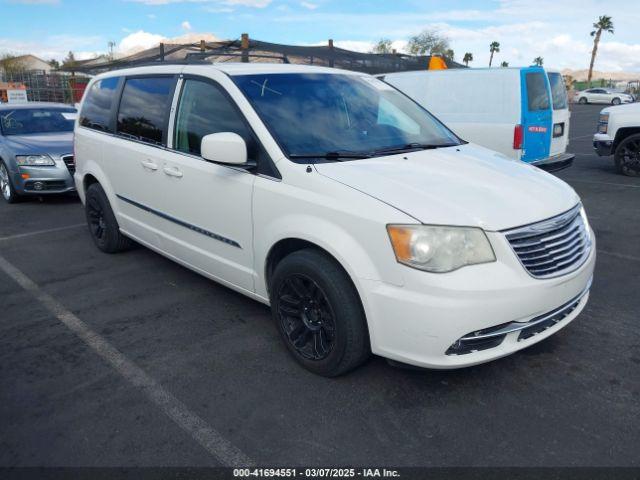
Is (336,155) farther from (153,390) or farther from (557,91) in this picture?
(557,91)

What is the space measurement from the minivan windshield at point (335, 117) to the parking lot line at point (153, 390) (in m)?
1.58

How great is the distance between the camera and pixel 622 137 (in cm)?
974

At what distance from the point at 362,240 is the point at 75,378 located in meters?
1.91

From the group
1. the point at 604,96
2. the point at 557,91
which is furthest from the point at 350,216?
the point at 604,96

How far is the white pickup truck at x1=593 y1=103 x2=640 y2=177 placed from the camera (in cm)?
942

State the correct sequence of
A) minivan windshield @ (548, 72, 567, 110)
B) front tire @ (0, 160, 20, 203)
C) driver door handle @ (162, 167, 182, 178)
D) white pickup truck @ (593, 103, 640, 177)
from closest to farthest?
1. driver door handle @ (162, 167, 182, 178)
2. front tire @ (0, 160, 20, 203)
3. minivan windshield @ (548, 72, 567, 110)
4. white pickup truck @ (593, 103, 640, 177)

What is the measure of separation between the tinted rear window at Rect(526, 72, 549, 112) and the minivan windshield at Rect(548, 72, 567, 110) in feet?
0.79

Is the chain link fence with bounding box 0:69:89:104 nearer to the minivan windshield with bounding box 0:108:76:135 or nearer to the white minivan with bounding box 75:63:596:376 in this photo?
the minivan windshield with bounding box 0:108:76:135

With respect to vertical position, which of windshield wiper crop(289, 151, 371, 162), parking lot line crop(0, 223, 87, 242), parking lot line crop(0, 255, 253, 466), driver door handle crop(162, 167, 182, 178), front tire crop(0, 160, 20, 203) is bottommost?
parking lot line crop(0, 223, 87, 242)

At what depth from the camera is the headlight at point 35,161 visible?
7.54m

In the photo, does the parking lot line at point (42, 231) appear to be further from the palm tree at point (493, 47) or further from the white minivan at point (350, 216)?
the palm tree at point (493, 47)

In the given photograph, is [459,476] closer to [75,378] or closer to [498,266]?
[498,266]

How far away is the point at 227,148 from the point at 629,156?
9136 mm

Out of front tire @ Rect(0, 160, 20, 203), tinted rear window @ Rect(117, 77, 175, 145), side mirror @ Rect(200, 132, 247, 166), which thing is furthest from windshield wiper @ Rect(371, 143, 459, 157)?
front tire @ Rect(0, 160, 20, 203)
